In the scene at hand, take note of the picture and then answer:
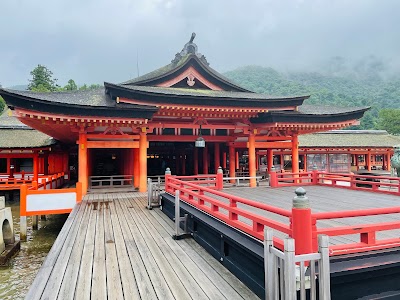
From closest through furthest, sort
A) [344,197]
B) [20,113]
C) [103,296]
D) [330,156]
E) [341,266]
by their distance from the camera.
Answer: [341,266]
[103,296]
[344,197]
[20,113]
[330,156]

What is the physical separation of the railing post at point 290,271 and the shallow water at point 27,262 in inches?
324

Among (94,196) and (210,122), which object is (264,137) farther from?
(94,196)

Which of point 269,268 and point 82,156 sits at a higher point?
point 82,156

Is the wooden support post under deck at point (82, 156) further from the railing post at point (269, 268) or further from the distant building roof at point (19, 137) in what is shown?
the railing post at point (269, 268)

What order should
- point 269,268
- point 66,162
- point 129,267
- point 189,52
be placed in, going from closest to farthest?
point 269,268 → point 129,267 → point 189,52 → point 66,162

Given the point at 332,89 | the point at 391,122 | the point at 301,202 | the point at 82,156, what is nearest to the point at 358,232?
the point at 301,202

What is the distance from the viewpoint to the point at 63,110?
12992 millimetres

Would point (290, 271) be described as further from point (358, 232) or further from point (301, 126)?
point (301, 126)

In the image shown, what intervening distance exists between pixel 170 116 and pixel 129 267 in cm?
1207

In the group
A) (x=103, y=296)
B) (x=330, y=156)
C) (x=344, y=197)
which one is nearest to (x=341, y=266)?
(x=103, y=296)

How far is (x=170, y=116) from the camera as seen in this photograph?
17.1 metres

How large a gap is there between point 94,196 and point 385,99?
12331 cm

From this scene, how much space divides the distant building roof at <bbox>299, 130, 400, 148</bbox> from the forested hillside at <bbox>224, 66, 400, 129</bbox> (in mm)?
41714

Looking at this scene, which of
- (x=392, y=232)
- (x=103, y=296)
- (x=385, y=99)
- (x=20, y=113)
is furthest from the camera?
(x=385, y=99)
